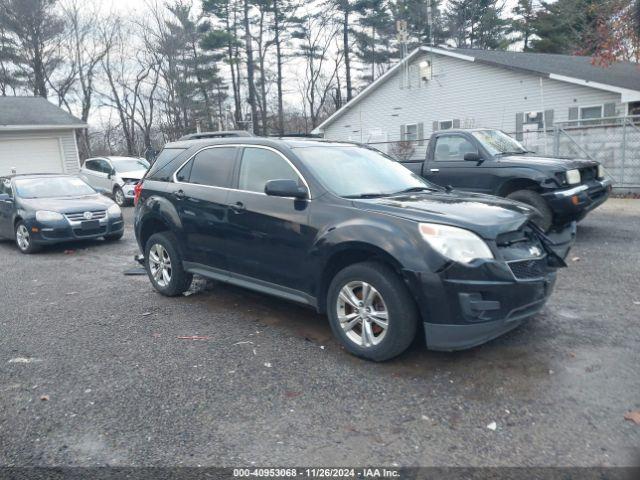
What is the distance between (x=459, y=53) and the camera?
2159 cm

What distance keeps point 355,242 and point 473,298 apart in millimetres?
969

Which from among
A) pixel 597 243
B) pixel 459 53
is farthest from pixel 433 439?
pixel 459 53

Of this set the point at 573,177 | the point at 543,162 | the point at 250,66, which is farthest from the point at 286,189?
the point at 250,66

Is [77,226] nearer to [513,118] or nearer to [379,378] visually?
[379,378]

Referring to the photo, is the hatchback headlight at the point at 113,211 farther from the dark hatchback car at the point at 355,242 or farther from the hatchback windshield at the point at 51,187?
the dark hatchback car at the point at 355,242

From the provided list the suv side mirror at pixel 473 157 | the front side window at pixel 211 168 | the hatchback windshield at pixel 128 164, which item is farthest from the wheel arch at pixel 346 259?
the hatchback windshield at pixel 128 164

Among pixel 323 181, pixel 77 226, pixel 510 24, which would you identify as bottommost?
pixel 77 226

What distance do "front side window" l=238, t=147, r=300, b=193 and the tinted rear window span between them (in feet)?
4.12

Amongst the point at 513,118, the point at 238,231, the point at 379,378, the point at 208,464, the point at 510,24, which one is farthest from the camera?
the point at 510,24

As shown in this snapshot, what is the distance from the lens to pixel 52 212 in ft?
30.9

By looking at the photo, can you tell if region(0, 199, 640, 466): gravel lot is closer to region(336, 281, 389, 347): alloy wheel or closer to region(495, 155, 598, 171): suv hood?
region(336, 281, 389, 347): alloy wheel

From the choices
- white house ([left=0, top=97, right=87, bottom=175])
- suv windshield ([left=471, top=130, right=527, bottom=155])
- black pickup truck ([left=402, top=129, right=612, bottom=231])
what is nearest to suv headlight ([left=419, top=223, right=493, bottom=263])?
black pickup truck ([left=402, top=129, right=612, bottom=231])

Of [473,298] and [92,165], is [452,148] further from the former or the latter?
[92,165]

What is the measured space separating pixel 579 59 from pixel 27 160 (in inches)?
985
